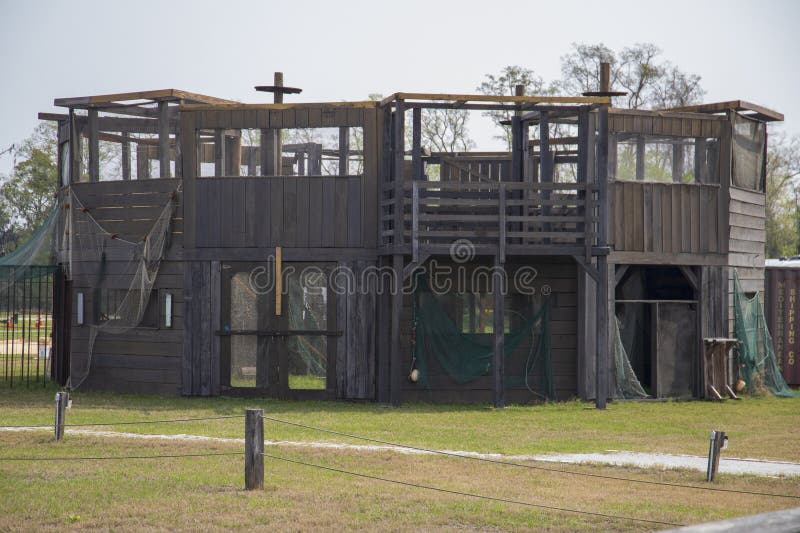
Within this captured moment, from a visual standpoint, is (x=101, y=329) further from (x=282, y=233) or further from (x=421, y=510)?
(x=421, y=510)

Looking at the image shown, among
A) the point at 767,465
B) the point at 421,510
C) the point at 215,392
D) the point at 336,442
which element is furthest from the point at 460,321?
the point at 421,510

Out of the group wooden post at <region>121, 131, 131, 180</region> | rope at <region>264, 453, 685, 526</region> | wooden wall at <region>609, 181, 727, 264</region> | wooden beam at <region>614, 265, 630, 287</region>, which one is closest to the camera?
rope at <region>264, 453, 685, 526</region>

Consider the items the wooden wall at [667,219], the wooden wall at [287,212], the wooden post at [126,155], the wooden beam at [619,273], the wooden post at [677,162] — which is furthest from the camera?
the wooden post at [677,162]

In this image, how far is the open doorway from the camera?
21.6 m

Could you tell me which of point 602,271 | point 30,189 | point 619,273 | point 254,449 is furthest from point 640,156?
point 30,189

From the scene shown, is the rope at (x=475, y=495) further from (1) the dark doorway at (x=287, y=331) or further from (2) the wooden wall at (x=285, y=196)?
(2) the wooden wall at (x=285, y=196)

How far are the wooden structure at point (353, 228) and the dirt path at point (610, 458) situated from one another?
5.38 metres

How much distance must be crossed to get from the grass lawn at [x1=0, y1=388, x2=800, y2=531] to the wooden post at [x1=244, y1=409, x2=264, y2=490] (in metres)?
0.16

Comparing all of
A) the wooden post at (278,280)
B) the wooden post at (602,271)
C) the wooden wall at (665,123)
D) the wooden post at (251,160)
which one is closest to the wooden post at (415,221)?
the wooden post at (278,280)

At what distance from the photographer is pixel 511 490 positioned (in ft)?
37.3

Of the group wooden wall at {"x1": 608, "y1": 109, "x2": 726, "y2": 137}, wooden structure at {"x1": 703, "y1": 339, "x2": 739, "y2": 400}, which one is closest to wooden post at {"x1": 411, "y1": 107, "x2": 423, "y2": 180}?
wooden wall at {"x1": 608, "y1": 109, "x2": 726, "y2": 137}

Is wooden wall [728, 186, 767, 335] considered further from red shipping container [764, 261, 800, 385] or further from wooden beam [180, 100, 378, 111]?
wooden beam [180, 100, 378, 111]

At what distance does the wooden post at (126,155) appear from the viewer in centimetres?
2141

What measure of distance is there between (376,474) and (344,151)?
938cm
